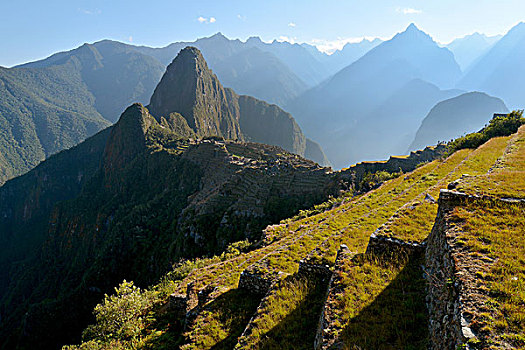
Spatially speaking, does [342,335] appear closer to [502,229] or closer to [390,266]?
[390,266]

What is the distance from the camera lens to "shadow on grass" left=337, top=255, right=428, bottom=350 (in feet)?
18.4

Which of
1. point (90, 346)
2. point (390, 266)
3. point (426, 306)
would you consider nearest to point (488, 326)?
point (426, 306)

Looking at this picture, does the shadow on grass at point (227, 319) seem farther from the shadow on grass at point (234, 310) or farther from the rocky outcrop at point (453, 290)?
the rocky outcrop at point (453, 290)

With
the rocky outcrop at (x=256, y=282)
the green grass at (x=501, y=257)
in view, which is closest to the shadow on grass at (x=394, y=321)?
the green grass at (x=501, y=257)

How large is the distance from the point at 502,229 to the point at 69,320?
6105cm

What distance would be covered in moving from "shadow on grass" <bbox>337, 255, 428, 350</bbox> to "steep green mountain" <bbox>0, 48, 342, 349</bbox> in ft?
101

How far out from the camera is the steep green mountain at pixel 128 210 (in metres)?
43.3

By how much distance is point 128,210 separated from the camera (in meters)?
79.9

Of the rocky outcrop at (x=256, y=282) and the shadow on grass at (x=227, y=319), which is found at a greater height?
the rocky outcrop at (x=256, y=282)

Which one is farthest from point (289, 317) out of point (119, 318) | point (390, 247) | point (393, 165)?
point (393, 165)

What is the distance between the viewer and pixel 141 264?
158ft

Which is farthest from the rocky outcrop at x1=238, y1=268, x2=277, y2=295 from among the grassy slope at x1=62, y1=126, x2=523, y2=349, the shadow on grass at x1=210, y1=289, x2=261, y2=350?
the grassy slope at x1=62, y1=126, x2=523, y2=349

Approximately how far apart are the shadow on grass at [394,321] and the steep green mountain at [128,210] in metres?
30.7

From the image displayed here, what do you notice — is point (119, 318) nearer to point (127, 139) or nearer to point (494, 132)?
point (494, 132)
